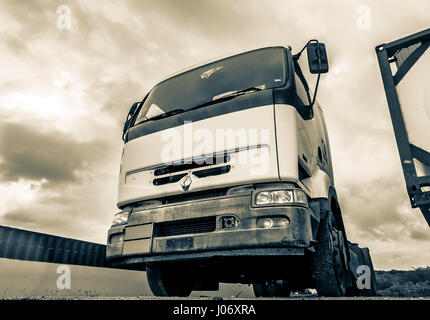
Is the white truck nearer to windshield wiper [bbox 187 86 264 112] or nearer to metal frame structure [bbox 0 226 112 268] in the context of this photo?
windshield wiper [bbox 187 86 264 112]

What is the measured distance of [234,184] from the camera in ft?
10.4

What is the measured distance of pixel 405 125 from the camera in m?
5.00

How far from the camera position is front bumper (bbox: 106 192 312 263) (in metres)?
2.85

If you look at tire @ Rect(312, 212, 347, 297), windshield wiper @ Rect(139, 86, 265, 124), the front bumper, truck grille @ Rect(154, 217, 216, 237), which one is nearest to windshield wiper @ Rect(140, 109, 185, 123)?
windshield wiper @ Rect(139, 86, 265, 124)

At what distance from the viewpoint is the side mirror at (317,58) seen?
358 cm

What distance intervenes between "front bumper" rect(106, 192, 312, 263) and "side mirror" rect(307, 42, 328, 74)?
1.51 m

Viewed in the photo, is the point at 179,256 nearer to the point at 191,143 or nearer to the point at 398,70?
the point at 191,143

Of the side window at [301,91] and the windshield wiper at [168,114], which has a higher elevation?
the side window at [301,91]

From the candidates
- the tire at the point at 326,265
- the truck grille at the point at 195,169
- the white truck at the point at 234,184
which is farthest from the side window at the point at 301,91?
the tire at the point at 326,265

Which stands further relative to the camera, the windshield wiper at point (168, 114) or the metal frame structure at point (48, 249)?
the windshield wiper at point (168, 114)

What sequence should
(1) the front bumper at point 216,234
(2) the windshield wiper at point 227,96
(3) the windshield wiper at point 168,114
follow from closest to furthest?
(1) the front bumper at point 216,234
(2) the windshield wiper at point 227,96
(3) the windshield wiper at point 168,114

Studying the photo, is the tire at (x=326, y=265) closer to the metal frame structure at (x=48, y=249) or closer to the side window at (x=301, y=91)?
the side window at (x=301, y=91)

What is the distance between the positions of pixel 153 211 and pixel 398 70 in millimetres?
4280

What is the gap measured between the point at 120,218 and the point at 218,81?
187 cm
